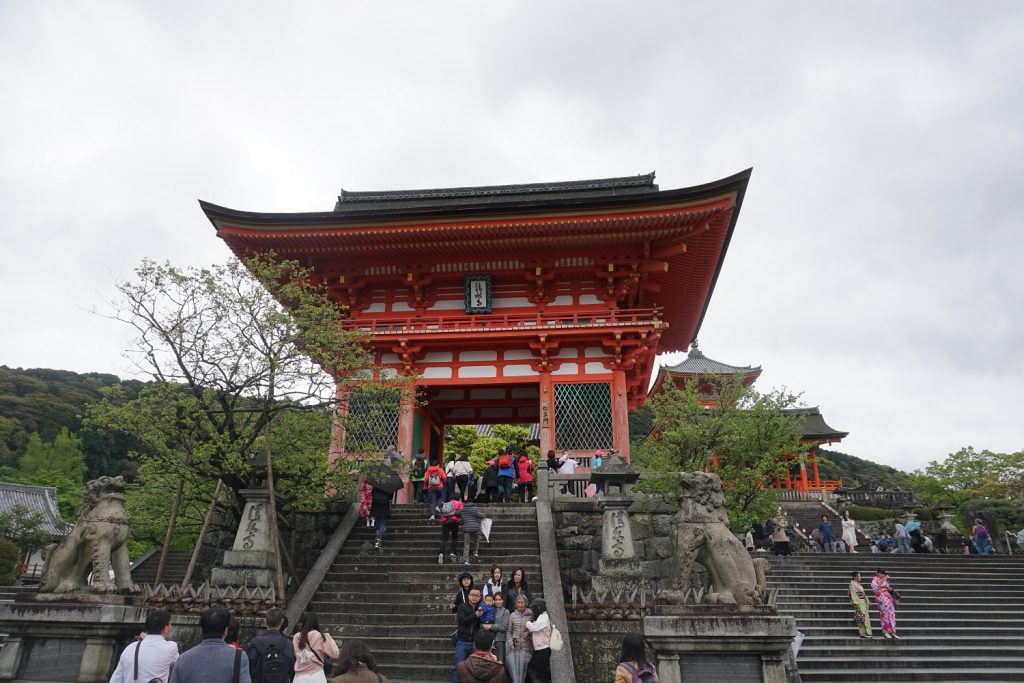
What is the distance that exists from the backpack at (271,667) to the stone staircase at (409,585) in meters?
3.71

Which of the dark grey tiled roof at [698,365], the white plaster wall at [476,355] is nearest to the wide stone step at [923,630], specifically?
the white plaster wall at [476,355]

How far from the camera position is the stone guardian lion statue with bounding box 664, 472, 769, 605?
6016 millimetres

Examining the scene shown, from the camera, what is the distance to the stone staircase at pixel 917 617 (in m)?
10.2

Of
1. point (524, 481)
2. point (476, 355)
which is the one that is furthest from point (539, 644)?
point (476, 355)

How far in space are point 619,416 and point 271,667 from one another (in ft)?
41.3

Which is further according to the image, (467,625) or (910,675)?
(910,675)

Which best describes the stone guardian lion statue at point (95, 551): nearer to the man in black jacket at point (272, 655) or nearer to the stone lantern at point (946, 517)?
the man in black jacket at point (272, 655)

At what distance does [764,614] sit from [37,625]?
8.59 meters

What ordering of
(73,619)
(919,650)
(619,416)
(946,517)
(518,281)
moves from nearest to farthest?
(73,619) → (919,650) → (619,416) → (518,281) → (946,517)

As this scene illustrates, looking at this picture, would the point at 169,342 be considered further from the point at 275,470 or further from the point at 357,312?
the point at 357,312

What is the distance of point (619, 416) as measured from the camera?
16.5 meters

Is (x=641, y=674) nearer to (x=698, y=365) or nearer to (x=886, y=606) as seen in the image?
(x=886, y=606)

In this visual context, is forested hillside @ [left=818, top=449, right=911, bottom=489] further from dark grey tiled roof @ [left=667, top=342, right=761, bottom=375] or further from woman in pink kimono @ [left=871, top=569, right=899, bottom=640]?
woman in pink kimono @ [left=871, top=569, right=899, bottom=640]

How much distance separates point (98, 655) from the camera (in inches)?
286
